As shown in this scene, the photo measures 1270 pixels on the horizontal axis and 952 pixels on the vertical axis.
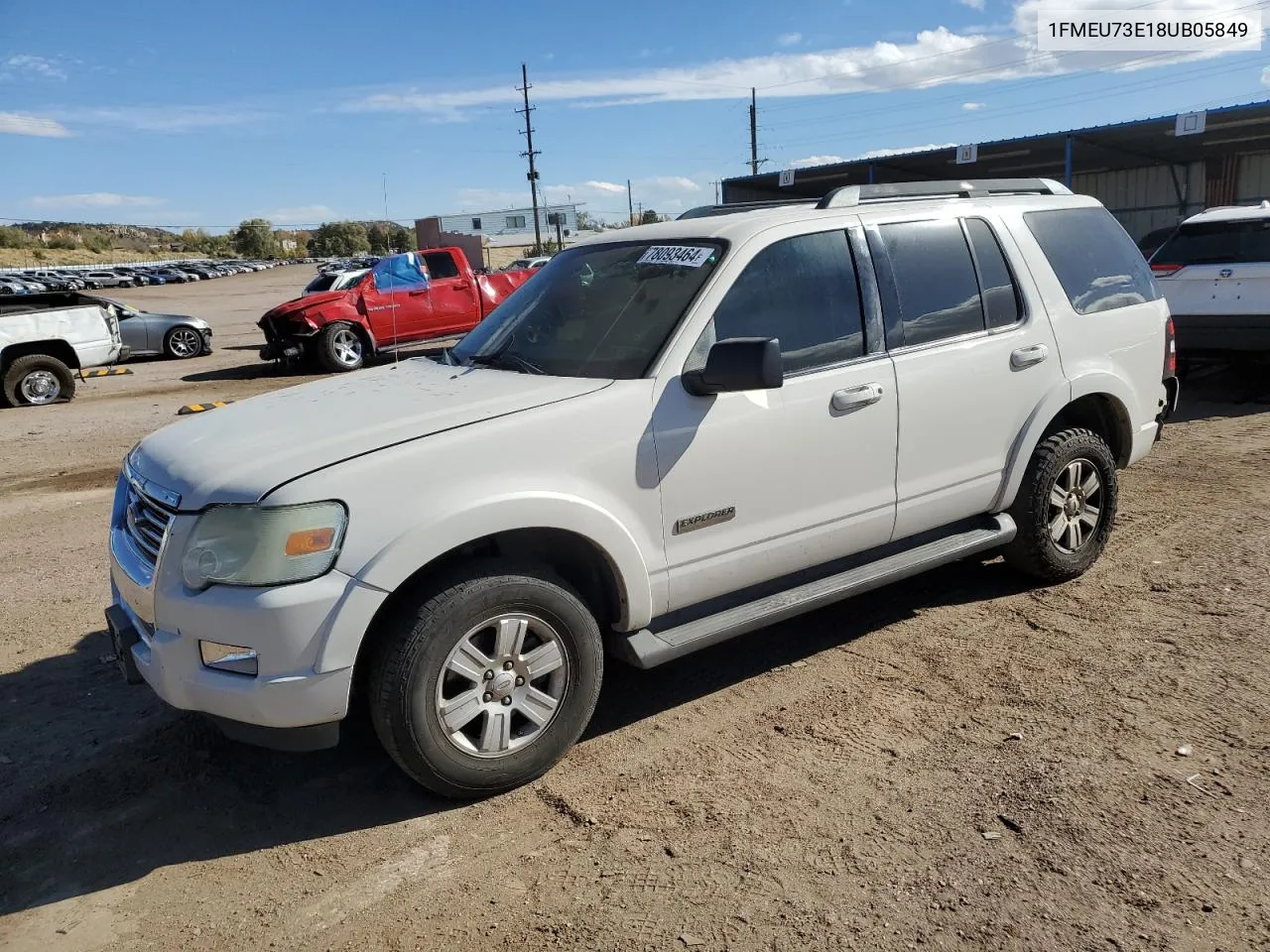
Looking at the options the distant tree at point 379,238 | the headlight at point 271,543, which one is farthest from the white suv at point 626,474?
the distant tree at point 379,238

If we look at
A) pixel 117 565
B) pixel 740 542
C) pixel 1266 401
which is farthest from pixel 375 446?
pixel 1266 401

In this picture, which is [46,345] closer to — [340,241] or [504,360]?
[504,360]

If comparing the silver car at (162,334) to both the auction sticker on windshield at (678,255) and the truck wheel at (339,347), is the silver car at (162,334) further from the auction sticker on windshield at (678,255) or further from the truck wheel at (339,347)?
the auction sticker on windshield at (678,255)

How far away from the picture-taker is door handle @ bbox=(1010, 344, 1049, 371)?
15.0 feet

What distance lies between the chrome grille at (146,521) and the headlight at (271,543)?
26cm

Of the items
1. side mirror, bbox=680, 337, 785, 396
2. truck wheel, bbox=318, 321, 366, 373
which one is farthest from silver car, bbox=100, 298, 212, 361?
side mirror, bbox=680, 337, 785, 396

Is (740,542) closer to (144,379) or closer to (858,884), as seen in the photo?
(858,884)

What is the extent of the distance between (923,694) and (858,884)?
4.32 feet

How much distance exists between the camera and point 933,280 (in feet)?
14.4

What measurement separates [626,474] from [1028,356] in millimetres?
2260

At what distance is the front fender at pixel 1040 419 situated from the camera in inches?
183

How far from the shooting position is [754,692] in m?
4.10

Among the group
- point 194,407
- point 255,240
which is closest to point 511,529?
point 194,407

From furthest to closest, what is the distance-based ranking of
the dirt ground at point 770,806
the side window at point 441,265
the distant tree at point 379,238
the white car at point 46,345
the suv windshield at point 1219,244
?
1. the distant tree at point 379,238
2. the side window at point 441,265
3. the white car at point 46,345
4. the suv windshield at point 1219,244
5. the dirt ground at point 770,806
